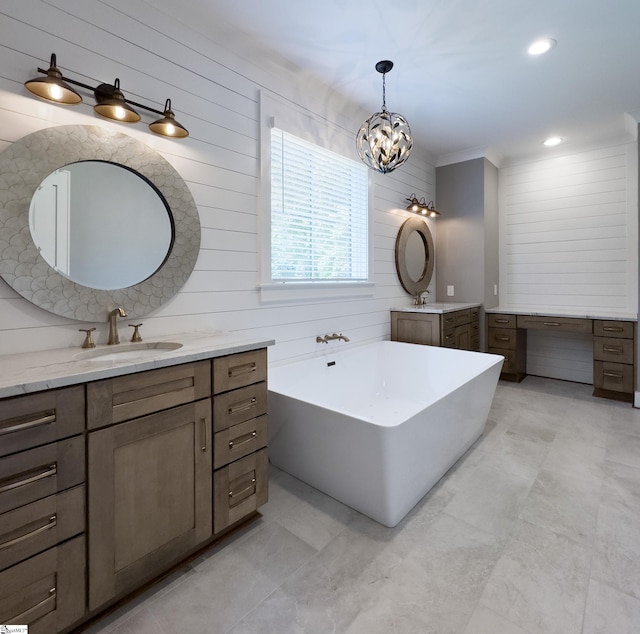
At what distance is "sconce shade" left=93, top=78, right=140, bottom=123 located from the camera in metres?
1.62

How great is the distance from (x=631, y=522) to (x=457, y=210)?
347 cm

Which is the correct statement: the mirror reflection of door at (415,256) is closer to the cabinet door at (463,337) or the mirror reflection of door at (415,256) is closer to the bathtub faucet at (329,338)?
the cabinet door at (463,337)

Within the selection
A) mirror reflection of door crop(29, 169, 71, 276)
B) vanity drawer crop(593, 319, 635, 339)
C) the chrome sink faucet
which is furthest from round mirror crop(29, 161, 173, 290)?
vanity drawer crop(593, 319, 635, 339)

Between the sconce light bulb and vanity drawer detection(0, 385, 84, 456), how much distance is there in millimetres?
1253

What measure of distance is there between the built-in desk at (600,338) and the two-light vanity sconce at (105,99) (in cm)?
378

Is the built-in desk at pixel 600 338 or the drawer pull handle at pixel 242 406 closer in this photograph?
the drawer pull handle at pixel 242 406

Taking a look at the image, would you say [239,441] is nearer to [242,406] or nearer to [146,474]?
[242,406]

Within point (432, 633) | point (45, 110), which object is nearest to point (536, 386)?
point (432, 633)

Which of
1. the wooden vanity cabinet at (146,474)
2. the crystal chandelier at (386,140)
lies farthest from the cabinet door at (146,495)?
the crystal chandelier at (386,140)

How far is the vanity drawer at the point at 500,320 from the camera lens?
161 inches

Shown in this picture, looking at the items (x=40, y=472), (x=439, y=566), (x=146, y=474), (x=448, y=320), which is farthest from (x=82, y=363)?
(x=448, y=320)

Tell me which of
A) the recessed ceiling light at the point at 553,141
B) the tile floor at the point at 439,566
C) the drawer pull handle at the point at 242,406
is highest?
the recessed ceiling light at the point at 553,141

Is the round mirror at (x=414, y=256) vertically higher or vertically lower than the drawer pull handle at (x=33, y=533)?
higher

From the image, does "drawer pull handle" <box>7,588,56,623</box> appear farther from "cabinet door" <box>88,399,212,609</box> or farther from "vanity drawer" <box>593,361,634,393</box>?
"vanity drawer" <box>593,361,634,393</box>
